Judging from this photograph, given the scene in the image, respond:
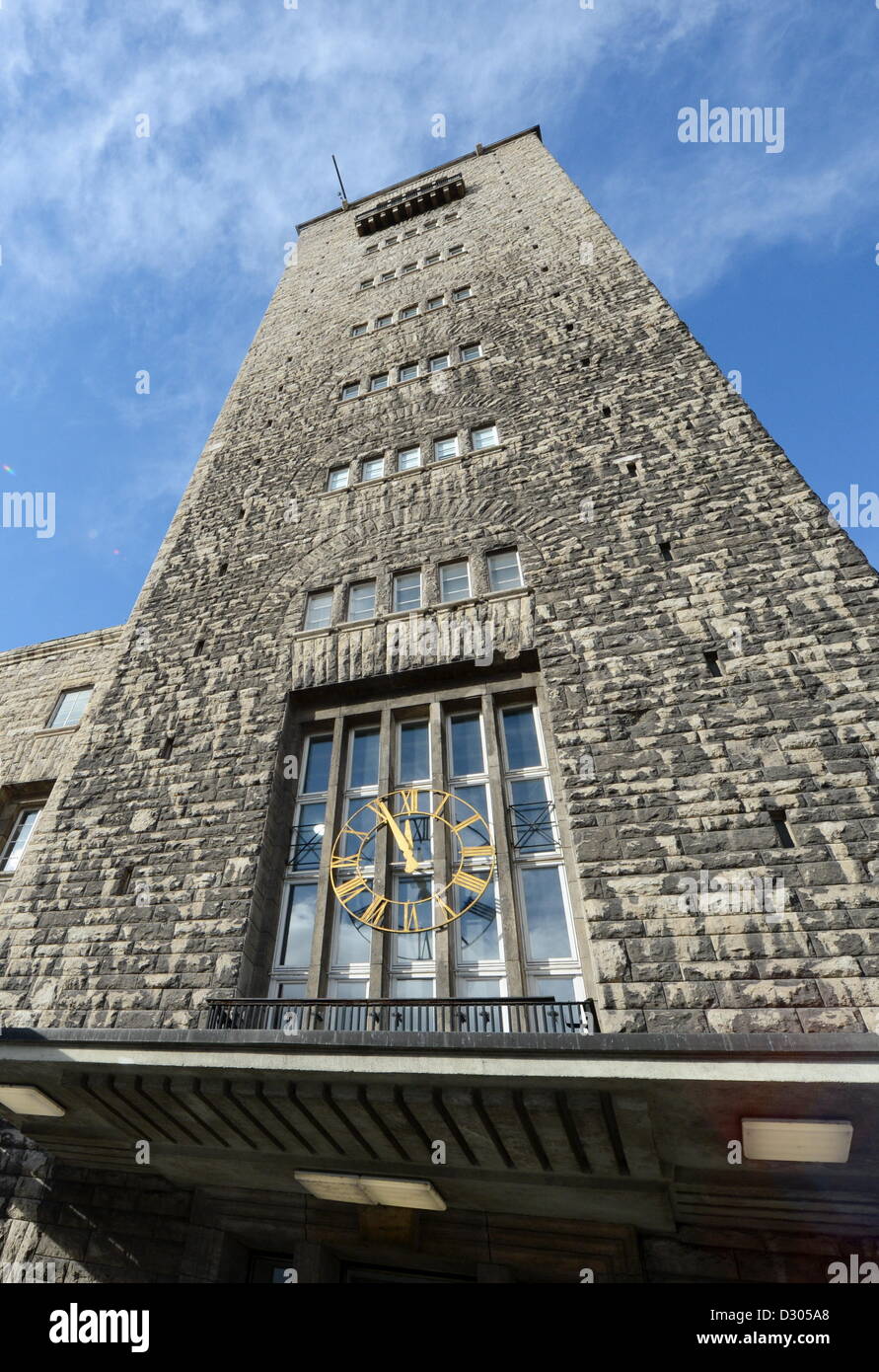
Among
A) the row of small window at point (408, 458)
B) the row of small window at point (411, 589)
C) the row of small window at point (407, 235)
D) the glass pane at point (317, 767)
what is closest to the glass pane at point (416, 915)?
the glass pane at point (317, 767)

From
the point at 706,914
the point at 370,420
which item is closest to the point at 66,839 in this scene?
the point at 706,914

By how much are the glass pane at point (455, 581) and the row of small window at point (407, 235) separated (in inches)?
721

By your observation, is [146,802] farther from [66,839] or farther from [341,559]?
[341,559]

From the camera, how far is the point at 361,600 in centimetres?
1088

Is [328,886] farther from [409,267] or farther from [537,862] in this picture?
[409,267]

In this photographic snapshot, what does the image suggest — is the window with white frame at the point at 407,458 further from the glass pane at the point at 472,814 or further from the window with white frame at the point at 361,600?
the glass pane at the point at 472,814

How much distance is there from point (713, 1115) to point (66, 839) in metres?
8.37

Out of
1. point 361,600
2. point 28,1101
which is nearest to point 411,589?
point 361,600

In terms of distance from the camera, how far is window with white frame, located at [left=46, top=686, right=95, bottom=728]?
534 inches

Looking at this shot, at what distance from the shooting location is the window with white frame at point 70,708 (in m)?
13.6

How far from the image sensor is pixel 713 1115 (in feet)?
16.1

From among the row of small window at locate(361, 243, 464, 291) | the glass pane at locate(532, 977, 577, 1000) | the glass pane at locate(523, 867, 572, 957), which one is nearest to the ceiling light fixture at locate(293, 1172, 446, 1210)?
the glass pane at locate(532, 977, 577, 1000)

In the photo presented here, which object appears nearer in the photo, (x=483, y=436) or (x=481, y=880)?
(x=481, y=880)

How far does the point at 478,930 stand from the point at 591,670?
3358 mm
